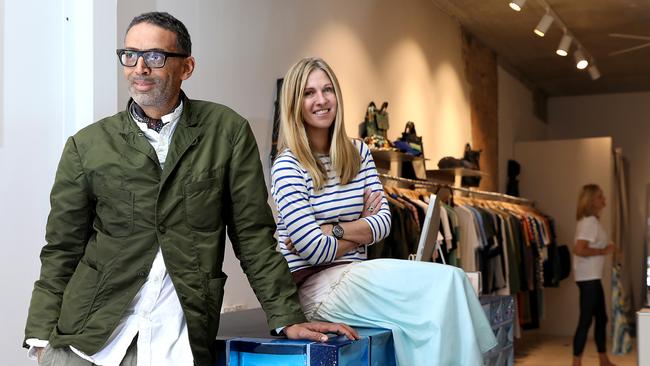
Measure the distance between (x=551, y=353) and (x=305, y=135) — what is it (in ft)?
20.0

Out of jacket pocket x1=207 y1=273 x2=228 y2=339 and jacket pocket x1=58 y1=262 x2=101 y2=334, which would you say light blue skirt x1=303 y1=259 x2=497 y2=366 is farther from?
jacket pocket x1=58 y1=262 x2=101 y2=334

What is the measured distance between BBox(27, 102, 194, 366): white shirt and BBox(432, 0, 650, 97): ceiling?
5.52 meters

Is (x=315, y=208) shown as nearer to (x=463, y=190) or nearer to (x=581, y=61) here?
(x=463, y=190)

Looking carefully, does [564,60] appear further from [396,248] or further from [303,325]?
[303,325]

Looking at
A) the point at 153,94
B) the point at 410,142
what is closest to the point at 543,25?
the point at 410,142

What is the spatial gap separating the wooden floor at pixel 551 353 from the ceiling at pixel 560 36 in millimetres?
3052

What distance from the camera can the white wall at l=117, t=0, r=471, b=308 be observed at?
13.4 feet

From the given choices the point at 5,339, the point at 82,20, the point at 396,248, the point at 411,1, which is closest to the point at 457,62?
the point at 411,1

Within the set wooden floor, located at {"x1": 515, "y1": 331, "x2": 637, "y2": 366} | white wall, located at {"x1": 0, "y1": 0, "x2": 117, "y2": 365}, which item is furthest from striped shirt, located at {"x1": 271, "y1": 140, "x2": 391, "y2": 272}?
wooden floor, located at {"x1": 515, "y1": 331, "x2": 637, "y2": 366}

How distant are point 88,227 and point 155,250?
0.20 metres

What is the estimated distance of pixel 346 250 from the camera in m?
2.64

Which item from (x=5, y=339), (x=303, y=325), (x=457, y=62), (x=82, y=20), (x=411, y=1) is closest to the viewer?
(x=303, y=325)

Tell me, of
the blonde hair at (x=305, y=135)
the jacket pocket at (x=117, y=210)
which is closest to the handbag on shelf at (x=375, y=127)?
the blonde hair at (x=305, y=135)

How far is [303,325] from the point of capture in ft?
7.22
